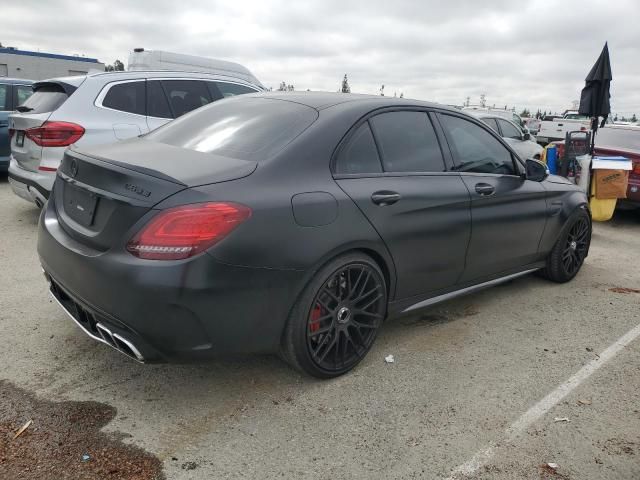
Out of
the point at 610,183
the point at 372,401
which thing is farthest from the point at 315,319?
the point at 610,183

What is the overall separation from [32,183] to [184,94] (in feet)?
6.54

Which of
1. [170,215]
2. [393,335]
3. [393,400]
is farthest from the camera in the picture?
[393,335]

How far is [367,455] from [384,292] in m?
1.01

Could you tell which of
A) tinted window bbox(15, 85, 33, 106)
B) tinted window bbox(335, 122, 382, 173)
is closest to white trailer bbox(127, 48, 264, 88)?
tinted window bbox(15, 85, 33, 106)

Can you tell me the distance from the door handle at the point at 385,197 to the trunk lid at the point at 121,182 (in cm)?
75

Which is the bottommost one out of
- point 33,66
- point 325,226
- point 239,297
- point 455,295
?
point 455,295

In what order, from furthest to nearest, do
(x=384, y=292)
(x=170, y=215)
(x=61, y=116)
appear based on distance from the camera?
(x=61, y=116)
(x=384, y=292)
(x=170, y=215)

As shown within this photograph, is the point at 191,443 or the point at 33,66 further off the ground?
the point at 33,66

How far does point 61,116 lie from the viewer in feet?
17.6

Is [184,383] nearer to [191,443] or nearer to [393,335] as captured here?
[191,443]

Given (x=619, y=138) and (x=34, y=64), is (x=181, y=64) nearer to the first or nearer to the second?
(x=619, y=138)

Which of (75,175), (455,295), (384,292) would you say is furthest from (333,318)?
(75,175)

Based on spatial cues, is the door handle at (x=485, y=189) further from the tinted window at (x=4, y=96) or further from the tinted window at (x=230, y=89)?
the tinted window at (x=4, y=96)

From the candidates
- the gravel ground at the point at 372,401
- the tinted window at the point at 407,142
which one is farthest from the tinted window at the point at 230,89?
the tinted window at the point at 407,142
